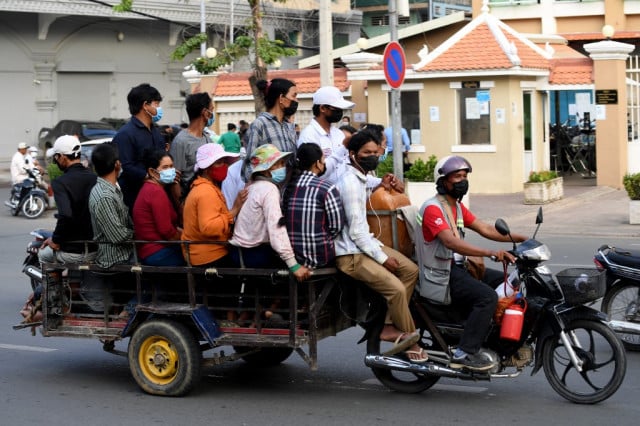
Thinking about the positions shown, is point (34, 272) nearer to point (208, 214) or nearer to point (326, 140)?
point (208, 214)

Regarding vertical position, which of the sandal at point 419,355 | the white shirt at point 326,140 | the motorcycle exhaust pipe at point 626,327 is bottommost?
the motorcycle exhaust pipe at point 626,327

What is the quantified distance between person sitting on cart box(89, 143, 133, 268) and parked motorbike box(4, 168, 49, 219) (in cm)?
1472

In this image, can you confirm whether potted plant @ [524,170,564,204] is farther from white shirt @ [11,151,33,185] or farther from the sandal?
the sandal

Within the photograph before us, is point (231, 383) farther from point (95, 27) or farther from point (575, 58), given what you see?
point (95, 27)

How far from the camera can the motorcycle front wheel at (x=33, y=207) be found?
22.3 meters

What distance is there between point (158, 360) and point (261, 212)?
1.35 metres

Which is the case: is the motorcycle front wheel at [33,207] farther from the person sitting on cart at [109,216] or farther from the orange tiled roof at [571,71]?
the person sitting on cart at [109,216]

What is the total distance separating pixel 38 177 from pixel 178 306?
51.8 feet

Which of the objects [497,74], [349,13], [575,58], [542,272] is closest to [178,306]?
[542,272]

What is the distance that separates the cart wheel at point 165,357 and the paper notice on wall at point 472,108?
17614mm

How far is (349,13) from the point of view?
4719 centimetres

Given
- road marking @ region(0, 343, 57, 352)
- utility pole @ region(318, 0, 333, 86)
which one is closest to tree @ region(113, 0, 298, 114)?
utility pole @ region(318, 0, 333, 86)

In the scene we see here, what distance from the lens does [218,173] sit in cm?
779

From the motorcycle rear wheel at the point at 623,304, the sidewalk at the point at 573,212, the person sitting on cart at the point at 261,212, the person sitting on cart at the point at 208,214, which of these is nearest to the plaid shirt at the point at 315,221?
the person sitting on cart at the point at 261,212
